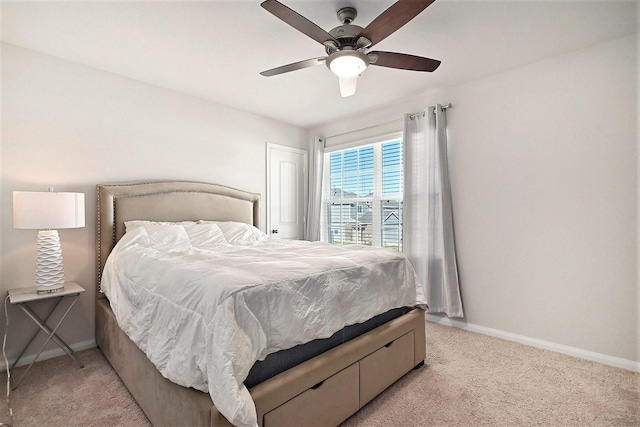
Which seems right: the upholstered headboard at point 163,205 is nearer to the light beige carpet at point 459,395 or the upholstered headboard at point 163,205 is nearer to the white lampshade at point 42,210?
the white lampshade at point 42,210

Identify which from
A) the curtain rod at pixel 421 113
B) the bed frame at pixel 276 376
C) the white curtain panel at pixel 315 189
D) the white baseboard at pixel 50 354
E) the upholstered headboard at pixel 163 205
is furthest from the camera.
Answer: the white curtain panel at pixel 315 189

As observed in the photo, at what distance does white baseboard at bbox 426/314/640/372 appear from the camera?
7.77 ft

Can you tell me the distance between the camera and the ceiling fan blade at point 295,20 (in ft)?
5.12

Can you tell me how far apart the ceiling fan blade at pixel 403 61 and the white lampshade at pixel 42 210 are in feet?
7.91

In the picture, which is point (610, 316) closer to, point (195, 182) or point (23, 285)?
point (195, 182)

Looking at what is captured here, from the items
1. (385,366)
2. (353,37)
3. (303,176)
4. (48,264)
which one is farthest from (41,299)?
(303,176)

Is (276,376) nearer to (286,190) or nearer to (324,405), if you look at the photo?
(324,405)

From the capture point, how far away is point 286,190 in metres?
4.57

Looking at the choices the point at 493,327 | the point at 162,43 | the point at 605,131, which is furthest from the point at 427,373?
the point at 162,43

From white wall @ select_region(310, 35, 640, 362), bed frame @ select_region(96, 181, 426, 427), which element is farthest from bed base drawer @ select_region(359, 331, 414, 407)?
white wall @ select_region(310, 35, 640, 362)

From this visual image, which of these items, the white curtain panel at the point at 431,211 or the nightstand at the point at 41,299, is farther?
the white curtain panel at the point at 431,211

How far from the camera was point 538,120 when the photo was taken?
276cm

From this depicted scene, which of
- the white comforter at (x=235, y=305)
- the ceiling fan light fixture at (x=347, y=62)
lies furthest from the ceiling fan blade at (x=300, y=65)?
the white comforter at (x=235, y=305)

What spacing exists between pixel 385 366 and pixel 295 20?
212 cm
